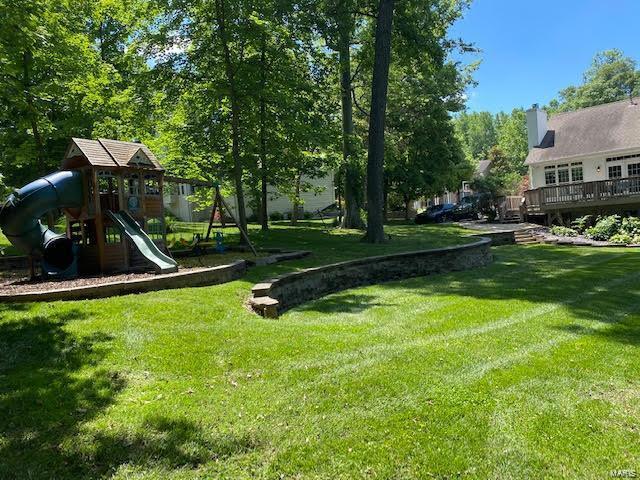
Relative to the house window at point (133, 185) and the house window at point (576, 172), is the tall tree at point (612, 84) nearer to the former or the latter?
the house window at point (576, 172)

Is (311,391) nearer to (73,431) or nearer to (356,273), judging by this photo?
(73,431)

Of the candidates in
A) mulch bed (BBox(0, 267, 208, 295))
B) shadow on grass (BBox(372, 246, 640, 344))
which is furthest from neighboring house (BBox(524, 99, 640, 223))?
mulch bed (BBox(0, 267, 208, 295))

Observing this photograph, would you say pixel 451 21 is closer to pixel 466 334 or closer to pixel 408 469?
pixel 466 334

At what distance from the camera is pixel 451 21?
2247cm

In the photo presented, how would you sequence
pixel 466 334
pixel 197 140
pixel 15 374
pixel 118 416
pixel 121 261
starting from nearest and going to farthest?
pixel 118 416, pixel 15 374, pixel 466 334, pixel 121 261, pixel 197 140

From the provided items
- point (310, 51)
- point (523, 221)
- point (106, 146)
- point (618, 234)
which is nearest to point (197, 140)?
point (310, 51)

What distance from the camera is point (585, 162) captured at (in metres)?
28.5

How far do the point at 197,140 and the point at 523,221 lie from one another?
60.5 feet

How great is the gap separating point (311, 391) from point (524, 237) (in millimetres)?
18440

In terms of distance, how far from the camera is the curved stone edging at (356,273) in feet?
26.7

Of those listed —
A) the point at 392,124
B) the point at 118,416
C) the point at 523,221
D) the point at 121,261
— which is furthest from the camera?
the point at 392,124

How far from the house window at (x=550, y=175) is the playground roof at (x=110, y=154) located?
1047 inches

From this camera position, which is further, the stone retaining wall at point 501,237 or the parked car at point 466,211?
the parked car at point 466,211

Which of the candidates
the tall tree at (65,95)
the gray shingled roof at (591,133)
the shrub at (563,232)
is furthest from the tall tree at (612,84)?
the tall tree at (65,95)
